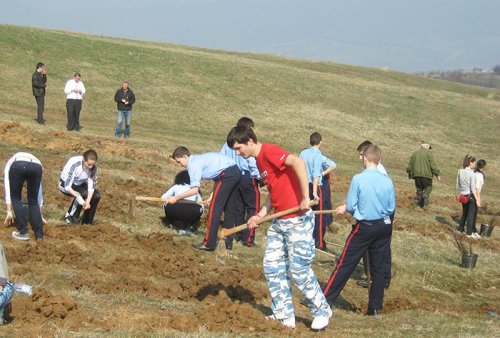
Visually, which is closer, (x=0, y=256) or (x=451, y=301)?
(x=0, y=256)

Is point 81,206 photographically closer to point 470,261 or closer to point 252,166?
point 252,166

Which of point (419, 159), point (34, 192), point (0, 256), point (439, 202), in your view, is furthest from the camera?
point (439, 202)

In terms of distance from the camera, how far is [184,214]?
13023 millimetres

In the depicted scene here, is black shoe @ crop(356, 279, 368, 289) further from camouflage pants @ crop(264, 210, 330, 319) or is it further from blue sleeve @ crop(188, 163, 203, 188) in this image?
camouflage pants @ crop(264, 210, 330, 319)

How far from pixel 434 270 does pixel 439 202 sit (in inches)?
394

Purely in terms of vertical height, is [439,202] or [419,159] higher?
[419,159]

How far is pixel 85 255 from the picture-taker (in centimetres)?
1029

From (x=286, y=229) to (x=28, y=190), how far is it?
417 cm

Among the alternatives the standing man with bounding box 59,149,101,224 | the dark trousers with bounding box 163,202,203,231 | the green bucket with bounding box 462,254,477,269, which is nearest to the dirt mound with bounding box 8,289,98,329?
the standing man with bounding box 59,149,101,224

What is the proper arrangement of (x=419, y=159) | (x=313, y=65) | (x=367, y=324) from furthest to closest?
(x=313, y=65) → (x=419, y=159) → (x=367, y=324)

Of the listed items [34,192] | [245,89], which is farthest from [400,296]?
[245,89]

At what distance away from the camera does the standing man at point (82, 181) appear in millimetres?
11578

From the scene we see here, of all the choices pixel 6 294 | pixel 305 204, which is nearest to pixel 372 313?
pixel 305 204

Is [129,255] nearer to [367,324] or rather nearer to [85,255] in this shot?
[85,255]
